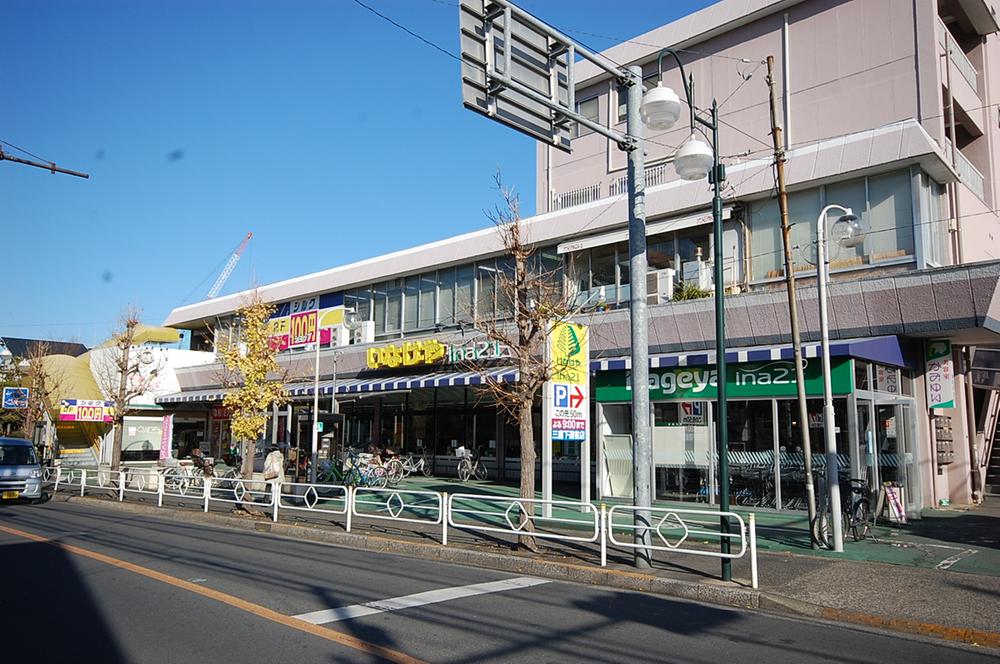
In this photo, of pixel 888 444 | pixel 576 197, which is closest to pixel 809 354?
pixel 888 444

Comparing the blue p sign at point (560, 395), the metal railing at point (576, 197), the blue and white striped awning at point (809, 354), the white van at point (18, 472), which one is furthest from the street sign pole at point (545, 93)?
the white van at point (18, 472)

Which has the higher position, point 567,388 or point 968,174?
point 968,174

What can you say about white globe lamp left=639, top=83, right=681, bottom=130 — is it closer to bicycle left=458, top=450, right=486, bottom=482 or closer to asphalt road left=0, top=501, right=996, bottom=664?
asphalt road left=0, top=501, right=996, bottom=664

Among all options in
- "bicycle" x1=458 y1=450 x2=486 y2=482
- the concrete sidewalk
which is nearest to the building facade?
"bicycle" x1=458 y1=450 x2=486 y2=482

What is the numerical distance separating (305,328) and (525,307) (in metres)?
20.7

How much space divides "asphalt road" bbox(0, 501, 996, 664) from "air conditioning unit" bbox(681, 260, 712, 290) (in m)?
12.2

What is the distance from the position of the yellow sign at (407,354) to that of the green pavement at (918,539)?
9196 millimetres

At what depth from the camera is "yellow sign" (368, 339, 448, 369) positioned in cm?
2540

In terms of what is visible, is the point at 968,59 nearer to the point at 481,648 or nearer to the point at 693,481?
the point at 693,481

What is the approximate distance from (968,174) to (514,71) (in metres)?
17.0

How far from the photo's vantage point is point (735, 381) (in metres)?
17.6

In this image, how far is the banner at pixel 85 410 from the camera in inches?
1190

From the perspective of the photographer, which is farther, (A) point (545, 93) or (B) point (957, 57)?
(B) point (957, 57)

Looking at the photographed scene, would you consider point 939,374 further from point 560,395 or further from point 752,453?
point 560,395
